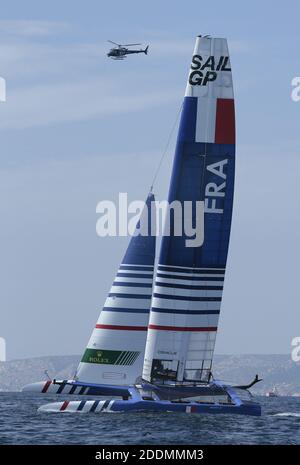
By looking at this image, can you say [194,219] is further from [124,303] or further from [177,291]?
[124,303]

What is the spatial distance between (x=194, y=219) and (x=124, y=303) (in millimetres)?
6650

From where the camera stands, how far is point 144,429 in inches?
1729

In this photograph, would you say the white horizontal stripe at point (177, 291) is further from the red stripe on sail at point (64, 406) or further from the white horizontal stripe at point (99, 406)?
the red stripe on sail at point (64, 406)

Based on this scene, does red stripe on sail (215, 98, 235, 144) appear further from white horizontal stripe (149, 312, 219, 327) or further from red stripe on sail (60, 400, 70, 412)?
red stripe on sail (60, 400, 70, 412)

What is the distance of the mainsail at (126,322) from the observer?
55.2m

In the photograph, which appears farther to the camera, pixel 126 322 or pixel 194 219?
pixel 126 322

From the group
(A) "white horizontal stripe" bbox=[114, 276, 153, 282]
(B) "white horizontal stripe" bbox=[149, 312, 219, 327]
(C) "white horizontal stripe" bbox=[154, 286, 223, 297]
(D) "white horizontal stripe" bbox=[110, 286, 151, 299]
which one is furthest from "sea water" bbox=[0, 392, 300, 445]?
(A) "white horizontal stripe" bbox=[114, 276, 153, 282]

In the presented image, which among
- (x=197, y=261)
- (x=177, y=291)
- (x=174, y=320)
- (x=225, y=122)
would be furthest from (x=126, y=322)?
Result: (x=225, y=122)

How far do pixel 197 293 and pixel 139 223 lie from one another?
5985mm

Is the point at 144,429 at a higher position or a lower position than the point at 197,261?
lower

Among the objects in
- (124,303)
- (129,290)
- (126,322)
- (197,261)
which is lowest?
(126,322)

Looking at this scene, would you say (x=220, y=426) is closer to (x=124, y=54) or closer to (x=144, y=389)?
(x=144, y=389)

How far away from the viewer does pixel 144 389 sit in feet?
168
